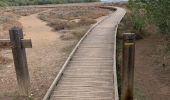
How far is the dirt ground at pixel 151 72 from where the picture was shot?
13.1m

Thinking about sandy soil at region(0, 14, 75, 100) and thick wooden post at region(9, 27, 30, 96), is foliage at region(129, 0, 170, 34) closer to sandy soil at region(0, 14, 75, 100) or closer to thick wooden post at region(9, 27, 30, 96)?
sandy soil at region(0, 14, 75, 100)

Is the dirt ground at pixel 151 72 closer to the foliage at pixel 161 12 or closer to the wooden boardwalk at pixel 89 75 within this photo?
the wooden boardwalk at pixel 89 75

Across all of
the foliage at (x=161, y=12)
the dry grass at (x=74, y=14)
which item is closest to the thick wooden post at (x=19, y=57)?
the foliage at (x=161, y=12)

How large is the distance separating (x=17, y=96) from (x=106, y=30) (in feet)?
41.8

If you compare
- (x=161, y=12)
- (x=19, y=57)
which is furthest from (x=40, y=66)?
(x=161, y=12)

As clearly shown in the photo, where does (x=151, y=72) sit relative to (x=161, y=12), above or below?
below

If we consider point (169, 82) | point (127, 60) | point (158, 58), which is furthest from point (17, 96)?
point (158, 58)

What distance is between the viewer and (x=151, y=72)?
1614cm

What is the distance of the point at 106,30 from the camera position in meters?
22.7

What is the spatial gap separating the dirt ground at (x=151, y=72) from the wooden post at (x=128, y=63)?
3.47 meters

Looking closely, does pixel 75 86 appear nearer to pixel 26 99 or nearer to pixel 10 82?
pixel 26 99

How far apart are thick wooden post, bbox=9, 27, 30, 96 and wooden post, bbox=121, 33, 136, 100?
310cm

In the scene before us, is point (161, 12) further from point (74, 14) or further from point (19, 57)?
point (74, 14)

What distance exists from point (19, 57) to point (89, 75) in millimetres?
2993
